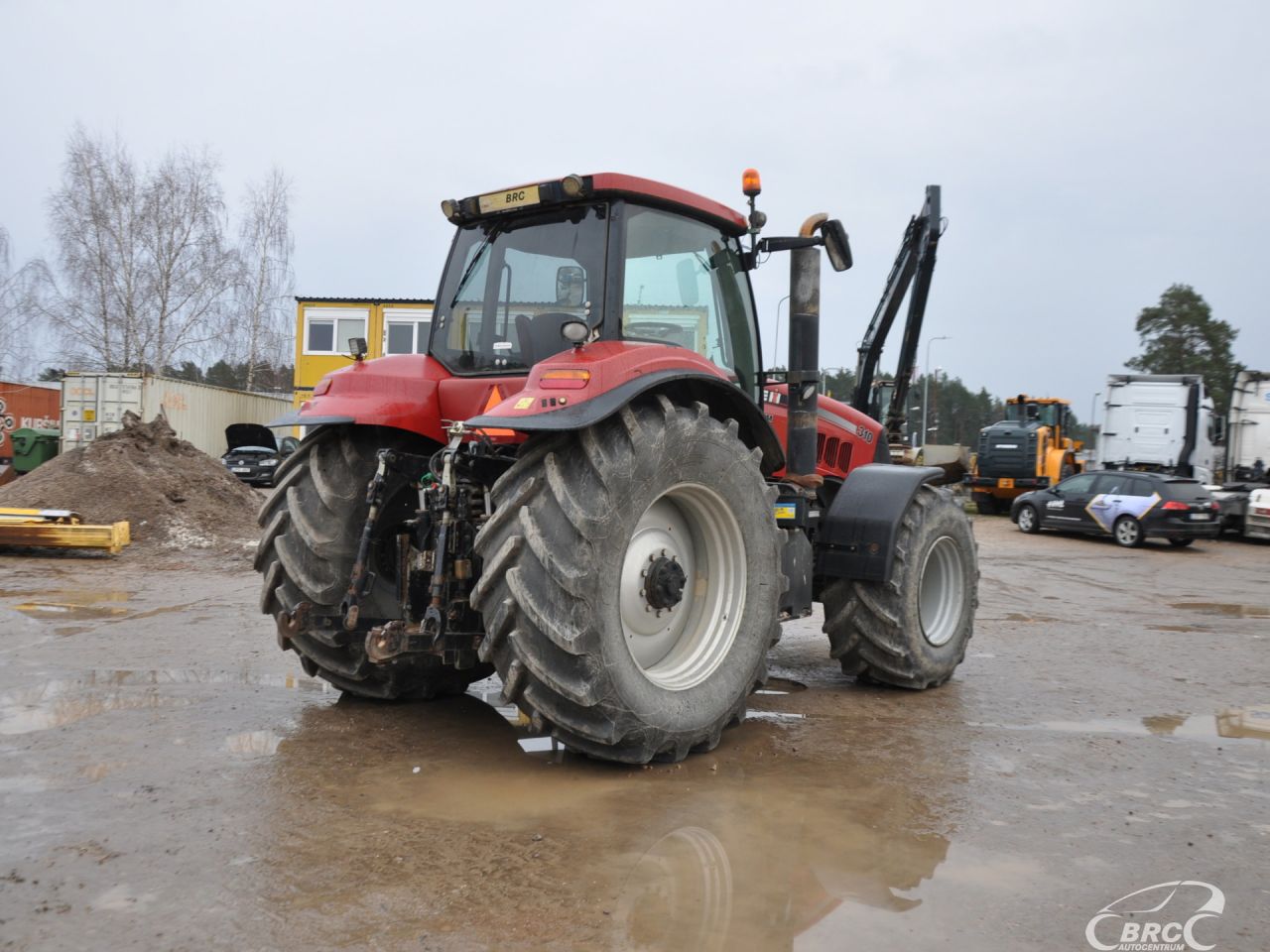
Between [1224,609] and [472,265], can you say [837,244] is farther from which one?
[1224,609]

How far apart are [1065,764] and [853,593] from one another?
158 centimetres

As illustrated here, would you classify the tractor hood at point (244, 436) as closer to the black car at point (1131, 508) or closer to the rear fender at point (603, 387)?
the black car at point (1131, 508)

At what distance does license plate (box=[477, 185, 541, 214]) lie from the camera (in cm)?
494

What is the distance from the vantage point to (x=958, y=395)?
98.3 m

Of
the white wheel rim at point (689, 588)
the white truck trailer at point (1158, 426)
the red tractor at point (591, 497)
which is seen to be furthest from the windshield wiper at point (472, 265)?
the white truck trailer at point (1158, 426)

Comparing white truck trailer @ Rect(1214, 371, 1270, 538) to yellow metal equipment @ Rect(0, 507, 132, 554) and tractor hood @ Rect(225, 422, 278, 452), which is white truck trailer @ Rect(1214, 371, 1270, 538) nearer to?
yellow metal equipment @ Rect(0, 507, 132, 554)

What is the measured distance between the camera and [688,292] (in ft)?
17.2

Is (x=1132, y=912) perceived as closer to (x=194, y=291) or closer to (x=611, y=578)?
(x=611, y=578)

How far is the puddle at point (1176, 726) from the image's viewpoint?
539 centimetres

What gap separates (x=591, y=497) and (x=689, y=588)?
1071 millimetres

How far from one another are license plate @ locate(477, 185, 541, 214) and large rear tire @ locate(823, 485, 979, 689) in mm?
2811

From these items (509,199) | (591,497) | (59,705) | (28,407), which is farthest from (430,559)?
(28,407)

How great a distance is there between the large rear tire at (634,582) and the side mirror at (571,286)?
0.73m

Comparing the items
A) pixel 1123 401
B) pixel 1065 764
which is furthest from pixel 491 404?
pixel 1123 401
